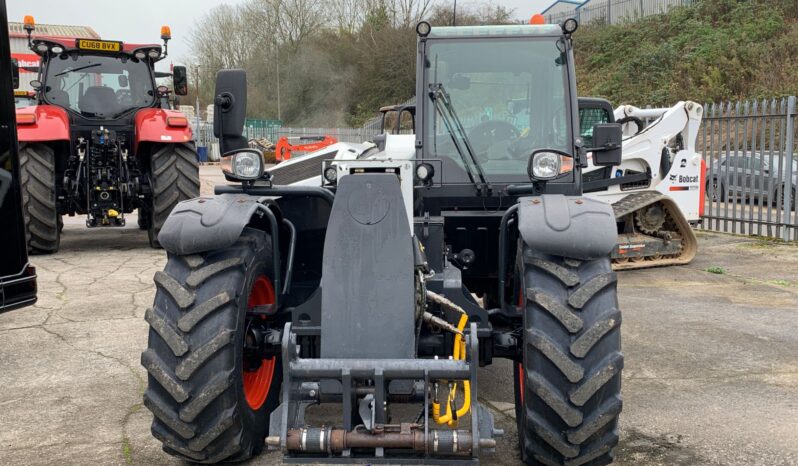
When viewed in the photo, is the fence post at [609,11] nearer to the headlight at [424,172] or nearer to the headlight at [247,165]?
the headlight at [424,172]

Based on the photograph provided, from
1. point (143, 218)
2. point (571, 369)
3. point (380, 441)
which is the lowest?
point (143, 218)

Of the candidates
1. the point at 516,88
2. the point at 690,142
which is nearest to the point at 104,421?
the point at 516,88

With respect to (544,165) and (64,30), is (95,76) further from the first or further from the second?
(64,30)

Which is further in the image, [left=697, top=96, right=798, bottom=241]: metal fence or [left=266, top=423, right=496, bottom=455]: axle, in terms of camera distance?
[left=697, top=96, right=798, bottom=241]: metal fence

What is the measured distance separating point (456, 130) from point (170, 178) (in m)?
6.16

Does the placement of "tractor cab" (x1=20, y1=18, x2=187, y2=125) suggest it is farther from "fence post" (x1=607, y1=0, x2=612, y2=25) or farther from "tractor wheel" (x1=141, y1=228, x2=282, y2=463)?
"fence post" (x1=607, y1=0, x2=612, y2=25)

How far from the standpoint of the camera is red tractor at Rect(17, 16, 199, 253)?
979 cm

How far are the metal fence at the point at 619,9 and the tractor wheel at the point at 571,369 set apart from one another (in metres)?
26.5

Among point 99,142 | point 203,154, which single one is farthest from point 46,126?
point 203,154

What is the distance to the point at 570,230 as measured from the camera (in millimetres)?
3529

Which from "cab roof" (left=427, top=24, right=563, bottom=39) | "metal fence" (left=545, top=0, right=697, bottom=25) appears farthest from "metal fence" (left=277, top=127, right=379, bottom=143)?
"cab roof" (left=427, top=24, right=563, bottom=39)

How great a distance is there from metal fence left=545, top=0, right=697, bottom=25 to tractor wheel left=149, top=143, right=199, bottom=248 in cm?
2096

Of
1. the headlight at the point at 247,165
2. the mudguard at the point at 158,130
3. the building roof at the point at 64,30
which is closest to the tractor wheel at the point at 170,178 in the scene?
the mudguard at the point at 158,130

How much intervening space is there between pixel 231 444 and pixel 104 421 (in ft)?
4.15
